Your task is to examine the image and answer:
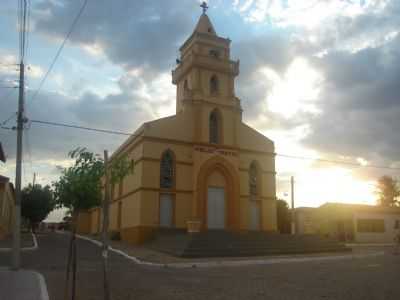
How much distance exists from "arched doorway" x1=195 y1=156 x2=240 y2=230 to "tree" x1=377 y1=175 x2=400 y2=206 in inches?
1870

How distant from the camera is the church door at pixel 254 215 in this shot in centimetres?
3228

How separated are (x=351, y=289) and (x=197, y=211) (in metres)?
18.1

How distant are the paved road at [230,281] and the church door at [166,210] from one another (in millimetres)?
8954

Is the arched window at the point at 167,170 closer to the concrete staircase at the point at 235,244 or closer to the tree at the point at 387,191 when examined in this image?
the concrete staircase at the point at 235,244

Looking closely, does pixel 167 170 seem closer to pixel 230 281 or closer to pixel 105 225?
pixel 230 281

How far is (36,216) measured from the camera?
1954 inches

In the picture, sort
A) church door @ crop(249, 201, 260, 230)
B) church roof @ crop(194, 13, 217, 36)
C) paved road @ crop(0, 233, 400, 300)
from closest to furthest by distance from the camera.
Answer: paved road @ crop(0, 233, 400, 300), church door @ crop(249, 201, 260, 230), church roof @ crop(194, 13, 217, 36)

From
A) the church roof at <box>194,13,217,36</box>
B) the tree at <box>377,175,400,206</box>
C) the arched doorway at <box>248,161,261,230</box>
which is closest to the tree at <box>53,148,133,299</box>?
the arched doorway at <box>248,161,261,230</box>

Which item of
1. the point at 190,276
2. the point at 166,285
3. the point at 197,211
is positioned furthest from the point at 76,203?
the point at 197,211

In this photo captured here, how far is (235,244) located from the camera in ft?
80.3

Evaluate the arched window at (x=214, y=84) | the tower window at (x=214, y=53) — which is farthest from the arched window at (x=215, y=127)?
the tower window at (x=214, y=53)

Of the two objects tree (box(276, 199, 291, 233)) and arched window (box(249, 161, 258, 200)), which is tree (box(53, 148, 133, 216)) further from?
tree (box(276, 199, 291, 233))

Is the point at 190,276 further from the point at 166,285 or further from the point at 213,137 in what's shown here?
the point at 213,137

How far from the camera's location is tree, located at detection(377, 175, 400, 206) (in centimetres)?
6981
